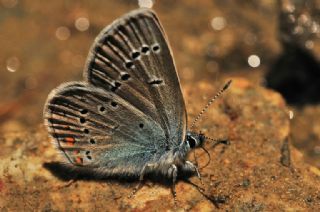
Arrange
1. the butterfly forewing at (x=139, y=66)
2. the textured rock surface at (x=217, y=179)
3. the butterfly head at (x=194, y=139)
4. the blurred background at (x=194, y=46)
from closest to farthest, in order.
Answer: the butterfly forewing at (x=139, y=66) < the textured rock surface at (x=217, y=179) < the butterfly head at (x=194, y=139) < the blurred background at (x=194, y=46)

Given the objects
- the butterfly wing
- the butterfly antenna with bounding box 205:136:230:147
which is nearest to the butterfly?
the butterfly wing

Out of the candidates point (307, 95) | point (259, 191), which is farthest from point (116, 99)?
point (307, 95)

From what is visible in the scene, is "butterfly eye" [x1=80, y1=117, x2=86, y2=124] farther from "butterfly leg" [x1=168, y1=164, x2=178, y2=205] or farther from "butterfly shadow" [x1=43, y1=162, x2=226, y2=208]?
"butterfly leg" [x1=168, y1=164, x2=178, y2=205]

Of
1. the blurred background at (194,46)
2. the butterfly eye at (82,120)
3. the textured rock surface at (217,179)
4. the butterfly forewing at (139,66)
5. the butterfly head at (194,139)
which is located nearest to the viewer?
the butterfly forewing at (139,66)

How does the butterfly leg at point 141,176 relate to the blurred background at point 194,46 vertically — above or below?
below

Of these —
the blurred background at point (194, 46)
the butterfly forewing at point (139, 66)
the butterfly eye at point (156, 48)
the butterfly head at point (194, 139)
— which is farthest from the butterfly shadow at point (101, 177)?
the blurred background at point (194, 46)

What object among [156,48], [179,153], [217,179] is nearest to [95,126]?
[179,153]

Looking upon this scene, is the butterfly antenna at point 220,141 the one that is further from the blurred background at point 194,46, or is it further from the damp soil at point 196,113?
the blurred background at point 194,46

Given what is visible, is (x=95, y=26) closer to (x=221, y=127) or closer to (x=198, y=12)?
(x=198, y=12)
